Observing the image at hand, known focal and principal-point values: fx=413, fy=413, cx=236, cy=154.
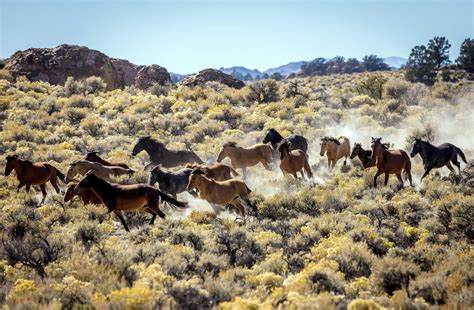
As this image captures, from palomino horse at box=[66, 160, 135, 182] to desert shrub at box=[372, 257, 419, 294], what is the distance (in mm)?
9330

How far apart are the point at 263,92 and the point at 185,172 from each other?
2103 centimetres

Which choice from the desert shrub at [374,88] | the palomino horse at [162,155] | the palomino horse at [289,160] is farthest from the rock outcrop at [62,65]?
the palomino horse at [289,160]

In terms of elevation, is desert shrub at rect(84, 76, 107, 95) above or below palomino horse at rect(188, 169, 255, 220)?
above

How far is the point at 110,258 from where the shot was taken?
8.11 meters

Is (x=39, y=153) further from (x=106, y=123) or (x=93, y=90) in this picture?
(x=93, y=90)

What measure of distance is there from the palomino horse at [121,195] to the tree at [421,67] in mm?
49213

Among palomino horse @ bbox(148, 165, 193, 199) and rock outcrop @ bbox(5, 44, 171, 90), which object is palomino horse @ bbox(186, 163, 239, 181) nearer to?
palomino horse @ bbox(148, 165, 193, 199)

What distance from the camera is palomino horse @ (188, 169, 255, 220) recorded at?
1155 cm

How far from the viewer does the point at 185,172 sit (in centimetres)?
1313

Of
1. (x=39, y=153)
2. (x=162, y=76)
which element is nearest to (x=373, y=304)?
(x=39, y=153)

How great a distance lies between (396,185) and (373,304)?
361 inches

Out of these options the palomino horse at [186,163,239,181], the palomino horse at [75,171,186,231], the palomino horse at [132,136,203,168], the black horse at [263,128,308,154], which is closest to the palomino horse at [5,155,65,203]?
the palomino horse at [132,136,203,168]

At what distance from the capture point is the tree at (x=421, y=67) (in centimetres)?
5397

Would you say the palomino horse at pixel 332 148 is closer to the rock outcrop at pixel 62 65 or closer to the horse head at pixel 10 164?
the horse head at pixel 10 164
